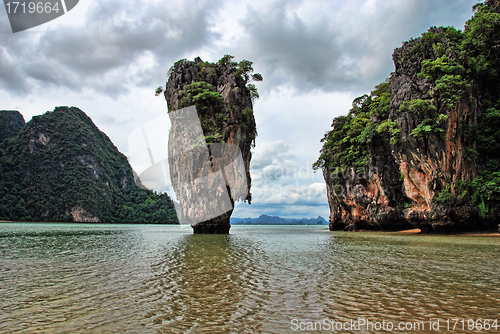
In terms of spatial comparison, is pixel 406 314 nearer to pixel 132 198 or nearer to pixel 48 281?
pixel 48 281

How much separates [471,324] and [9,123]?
160 metres

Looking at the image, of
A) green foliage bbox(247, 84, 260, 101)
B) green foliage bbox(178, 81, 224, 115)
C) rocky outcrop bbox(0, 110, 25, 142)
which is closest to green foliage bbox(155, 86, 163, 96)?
green foliage bbox(178, 81, 224, 115)

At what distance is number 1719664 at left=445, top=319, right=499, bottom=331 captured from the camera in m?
4.42

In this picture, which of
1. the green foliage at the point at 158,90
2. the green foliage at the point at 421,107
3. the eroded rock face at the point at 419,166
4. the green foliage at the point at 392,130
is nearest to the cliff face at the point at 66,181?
the green foliage at the point at 158,90

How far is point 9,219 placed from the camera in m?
82.4

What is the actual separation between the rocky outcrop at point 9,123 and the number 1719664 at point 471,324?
15390cm

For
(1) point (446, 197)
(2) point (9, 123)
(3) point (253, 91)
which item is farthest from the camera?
(2) point (9, 123)

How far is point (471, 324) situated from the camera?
4.56 meters

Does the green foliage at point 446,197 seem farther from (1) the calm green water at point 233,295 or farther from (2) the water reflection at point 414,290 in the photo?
(1) the calm green water at point 233,295

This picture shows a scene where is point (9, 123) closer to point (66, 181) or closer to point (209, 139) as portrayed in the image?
point (66, 181)

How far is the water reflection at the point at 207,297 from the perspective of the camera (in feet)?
15.2

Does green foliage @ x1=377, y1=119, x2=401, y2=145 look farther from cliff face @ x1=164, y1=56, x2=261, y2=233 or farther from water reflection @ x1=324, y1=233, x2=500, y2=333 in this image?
water reflection @ x1=324, y1=233, x2=500, y2=333

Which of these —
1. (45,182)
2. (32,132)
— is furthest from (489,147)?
(32,132)

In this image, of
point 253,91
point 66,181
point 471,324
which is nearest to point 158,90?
point 253,91
